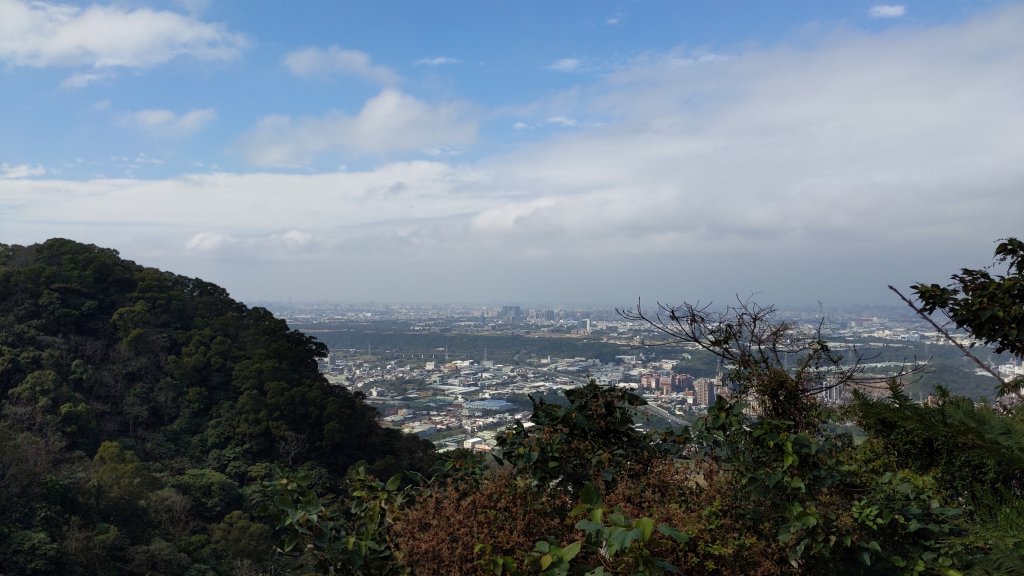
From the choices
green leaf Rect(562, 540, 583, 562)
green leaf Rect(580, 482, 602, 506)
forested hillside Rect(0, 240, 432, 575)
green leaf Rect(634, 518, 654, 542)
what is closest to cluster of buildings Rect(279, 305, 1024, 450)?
green leaf Rect(580, 482, 602, 506)

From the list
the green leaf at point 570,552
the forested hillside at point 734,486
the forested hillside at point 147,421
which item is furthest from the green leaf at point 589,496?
the forested hillside at point 147,421

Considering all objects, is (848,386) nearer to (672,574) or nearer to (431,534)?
(672,574)

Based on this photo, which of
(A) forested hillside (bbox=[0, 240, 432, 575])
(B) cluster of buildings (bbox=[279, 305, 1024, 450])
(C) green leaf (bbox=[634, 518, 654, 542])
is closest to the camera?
(C) green leaf (bbox=[634, 518, 654, 542])

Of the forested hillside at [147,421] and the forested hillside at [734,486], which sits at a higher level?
the forested hillside at [734,486]

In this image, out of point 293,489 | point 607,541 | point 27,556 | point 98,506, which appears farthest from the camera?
point 98,506

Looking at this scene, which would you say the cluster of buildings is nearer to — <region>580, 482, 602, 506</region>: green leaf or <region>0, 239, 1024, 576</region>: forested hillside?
<region>0, 239, 1024, 576</region>: forested hillside

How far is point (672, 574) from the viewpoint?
6.52ft

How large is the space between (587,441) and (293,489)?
130cm

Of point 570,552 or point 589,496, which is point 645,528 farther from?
point 589,496

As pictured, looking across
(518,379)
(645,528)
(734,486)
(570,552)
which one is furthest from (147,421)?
(645,528)

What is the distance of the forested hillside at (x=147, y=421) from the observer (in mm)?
11297

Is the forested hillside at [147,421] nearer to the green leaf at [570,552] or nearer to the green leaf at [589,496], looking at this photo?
the green leaf at [589,496]

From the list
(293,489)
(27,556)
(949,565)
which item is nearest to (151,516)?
(27,556)

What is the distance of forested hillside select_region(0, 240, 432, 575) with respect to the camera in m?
11.3
